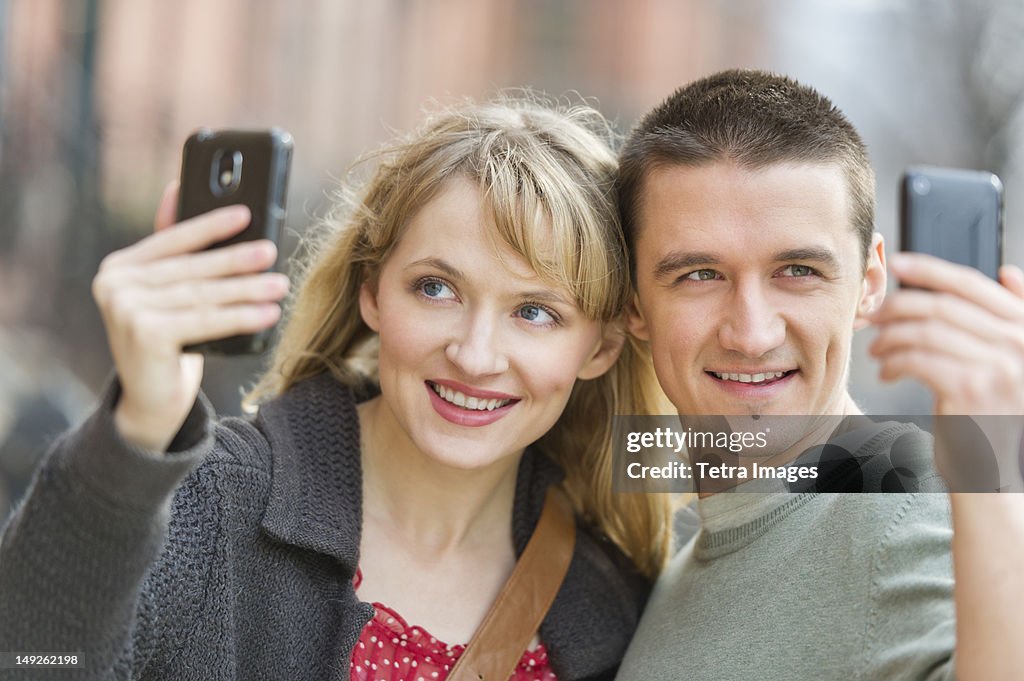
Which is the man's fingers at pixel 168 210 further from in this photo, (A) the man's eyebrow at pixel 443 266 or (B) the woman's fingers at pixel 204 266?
(A) the man's eyebrow at pixel 443 266

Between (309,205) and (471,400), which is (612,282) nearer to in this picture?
(471,400)

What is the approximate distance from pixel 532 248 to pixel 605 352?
377 mm

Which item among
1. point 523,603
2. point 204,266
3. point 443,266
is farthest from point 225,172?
point 523,603

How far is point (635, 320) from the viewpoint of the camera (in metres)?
2.38

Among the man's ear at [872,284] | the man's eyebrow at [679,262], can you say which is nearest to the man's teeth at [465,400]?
the man's eyebrow at [679,262]

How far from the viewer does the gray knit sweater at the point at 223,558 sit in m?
1.56

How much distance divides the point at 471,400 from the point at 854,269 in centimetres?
76

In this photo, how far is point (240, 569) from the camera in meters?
2.07

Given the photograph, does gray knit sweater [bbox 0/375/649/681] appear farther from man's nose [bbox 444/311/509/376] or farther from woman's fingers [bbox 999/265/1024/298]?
woman's fingers [bbox 999/265/1024/298]

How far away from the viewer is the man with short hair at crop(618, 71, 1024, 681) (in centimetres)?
176

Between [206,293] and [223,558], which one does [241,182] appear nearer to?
[206,293]

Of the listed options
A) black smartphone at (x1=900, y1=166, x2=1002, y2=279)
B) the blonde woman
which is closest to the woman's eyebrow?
the blonde woman

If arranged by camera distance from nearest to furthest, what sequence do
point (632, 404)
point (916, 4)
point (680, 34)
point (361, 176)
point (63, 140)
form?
point (632, 404)
point (361, 176)
point (63, 140)
point (680, 34)
point (916, 4)

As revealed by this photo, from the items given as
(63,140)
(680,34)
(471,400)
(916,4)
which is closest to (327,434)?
(471,400)
